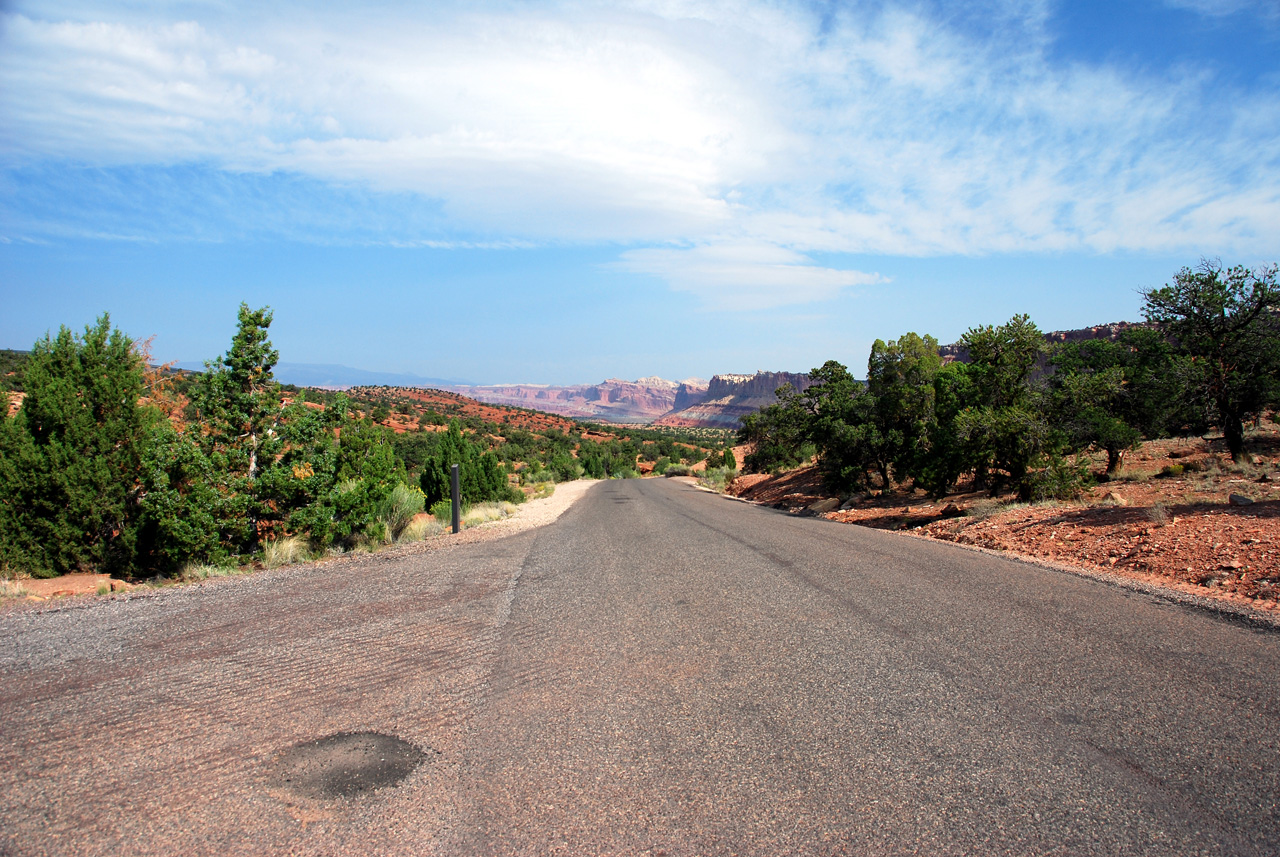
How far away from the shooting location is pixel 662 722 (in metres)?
4.02

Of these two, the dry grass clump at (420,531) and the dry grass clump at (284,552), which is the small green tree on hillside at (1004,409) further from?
the dry grass clump at (284,552)

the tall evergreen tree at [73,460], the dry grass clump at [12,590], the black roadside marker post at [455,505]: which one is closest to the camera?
the dry grass clump at [12,590]

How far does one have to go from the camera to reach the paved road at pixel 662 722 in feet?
9.50

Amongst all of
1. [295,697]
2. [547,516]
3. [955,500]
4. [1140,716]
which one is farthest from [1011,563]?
[547,516]

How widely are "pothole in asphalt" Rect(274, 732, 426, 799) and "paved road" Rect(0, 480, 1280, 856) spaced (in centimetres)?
8

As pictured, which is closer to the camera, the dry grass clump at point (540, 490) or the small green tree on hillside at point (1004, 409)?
the small green tree on hillside at point (1004, 409)

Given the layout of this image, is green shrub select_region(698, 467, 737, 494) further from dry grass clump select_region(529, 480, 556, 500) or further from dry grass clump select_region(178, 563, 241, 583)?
dry grass clump select_region(178, 563, 241, 583)

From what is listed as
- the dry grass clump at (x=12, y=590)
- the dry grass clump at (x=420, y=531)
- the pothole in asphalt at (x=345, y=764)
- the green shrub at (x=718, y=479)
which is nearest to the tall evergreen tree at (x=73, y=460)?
the dry grass clump at (x=12, y=590)

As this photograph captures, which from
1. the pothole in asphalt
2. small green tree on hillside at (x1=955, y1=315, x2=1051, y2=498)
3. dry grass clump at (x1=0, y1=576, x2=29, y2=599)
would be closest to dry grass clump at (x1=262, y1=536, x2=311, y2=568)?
dry grass clump at (x1=0, y1=576, x2=29, y2=599)

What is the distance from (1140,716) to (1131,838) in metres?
1.48

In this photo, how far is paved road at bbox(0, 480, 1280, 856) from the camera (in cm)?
290

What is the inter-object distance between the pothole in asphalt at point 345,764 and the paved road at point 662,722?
0.26ft

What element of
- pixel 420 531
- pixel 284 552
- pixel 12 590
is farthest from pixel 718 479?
pixel 12 590

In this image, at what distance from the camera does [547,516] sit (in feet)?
69.1
